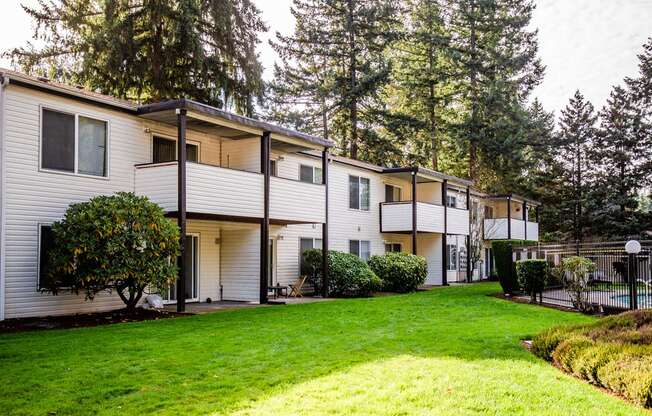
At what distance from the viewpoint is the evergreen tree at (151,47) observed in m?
23.7

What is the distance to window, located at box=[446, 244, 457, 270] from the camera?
3167cm

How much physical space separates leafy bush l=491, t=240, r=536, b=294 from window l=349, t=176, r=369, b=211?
6072 mm

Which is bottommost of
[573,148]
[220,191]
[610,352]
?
[610,352]

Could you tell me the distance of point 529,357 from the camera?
8594 millimetres

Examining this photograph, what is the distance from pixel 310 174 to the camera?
22.6 metres

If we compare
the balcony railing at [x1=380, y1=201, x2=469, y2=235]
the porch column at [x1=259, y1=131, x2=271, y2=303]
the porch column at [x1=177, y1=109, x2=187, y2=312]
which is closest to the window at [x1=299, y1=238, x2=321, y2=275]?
the porch column at [x1=259, y1=131, x2=271, y2=303]

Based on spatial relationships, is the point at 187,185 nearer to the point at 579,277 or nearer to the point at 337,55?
the point at 579,277

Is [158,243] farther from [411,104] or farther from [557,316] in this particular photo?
[411,104]

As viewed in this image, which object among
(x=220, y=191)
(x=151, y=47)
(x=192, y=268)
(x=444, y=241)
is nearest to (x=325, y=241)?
(x=192, y=268)

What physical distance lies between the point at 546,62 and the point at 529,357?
3754 cm

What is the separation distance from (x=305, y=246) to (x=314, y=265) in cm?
150

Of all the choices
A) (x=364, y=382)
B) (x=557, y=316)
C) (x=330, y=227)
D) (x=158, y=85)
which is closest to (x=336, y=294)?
(x=330, y=227)

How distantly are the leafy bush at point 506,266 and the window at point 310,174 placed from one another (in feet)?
22.7

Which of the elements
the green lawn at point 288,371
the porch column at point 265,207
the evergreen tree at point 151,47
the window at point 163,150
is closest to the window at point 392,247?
the evergreen tree at point 151,47
